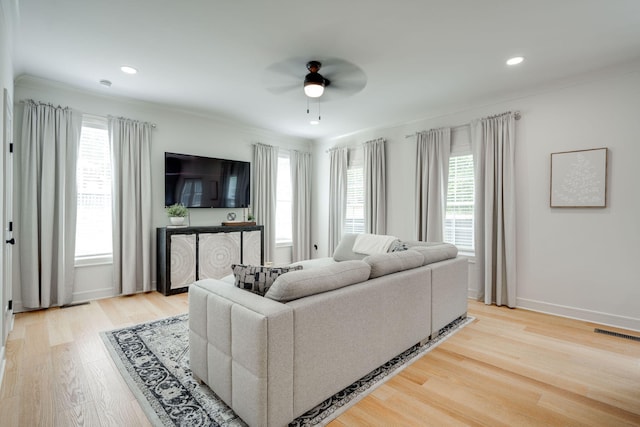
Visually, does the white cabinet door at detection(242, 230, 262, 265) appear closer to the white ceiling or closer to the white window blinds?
the white window blinds

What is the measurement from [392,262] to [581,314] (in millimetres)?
2637

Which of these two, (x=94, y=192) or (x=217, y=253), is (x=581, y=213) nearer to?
(x=217, y=253)

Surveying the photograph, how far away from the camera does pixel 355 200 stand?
231 inches

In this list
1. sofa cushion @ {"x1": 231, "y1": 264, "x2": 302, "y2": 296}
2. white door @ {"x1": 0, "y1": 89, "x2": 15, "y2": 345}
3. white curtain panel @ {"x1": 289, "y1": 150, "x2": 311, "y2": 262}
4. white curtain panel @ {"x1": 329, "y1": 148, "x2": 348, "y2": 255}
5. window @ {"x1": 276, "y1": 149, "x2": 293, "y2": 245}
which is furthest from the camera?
white curtain panel @ {"x1": 289, "y1": 150, "x2": 311, "y2": 262}

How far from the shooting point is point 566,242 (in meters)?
3.54

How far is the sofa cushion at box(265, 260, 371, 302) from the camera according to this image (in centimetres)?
173

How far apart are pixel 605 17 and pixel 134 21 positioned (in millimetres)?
3652

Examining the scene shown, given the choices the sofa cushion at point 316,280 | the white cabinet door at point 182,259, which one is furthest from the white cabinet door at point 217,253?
the sofa cushion at point 316,280

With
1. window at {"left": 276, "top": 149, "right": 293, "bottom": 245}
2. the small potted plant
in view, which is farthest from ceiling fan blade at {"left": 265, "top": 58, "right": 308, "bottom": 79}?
window at {"left": 276, "top": 149, "right": 293, "bottom": 245}

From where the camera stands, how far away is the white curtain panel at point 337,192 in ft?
19.5

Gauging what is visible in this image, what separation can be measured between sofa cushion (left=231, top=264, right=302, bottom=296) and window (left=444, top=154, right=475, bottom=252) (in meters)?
3.33

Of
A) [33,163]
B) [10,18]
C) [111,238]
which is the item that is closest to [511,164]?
[10,18]

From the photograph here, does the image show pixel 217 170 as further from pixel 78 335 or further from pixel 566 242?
pixel 566 242

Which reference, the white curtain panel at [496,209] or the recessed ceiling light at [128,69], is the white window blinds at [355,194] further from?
the recessed ceiling light at [128,69]
